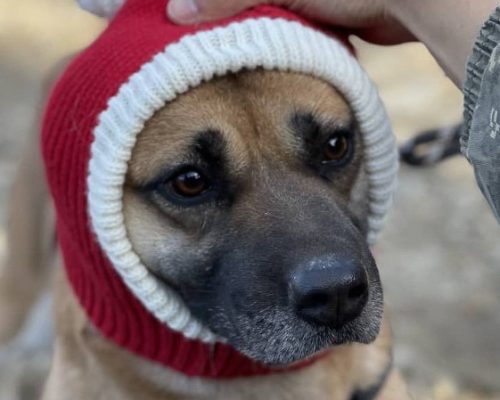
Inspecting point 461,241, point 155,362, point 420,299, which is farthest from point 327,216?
point 461,241

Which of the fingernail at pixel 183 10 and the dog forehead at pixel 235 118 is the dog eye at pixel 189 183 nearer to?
the dog forehead at pixel 235 118

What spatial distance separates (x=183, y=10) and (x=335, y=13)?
33 cm

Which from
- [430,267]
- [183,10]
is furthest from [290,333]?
[430,267]

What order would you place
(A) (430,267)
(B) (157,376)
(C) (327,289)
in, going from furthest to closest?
(A) (430,267) → (B) (157,376) → (C) (327,289)

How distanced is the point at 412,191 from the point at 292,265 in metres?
2.37

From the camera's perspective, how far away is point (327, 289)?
1.88 metres

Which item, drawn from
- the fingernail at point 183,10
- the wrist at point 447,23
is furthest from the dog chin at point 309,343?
the fingernail at point 183,10

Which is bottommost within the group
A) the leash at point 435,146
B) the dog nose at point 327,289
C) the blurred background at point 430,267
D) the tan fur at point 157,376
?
the blurred background at point 430,267

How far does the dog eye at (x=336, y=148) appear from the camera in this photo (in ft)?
7.07

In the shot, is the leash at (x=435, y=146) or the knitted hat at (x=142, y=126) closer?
the knitted hat at (x=142, y=126)

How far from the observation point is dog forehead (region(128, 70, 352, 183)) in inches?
80.3

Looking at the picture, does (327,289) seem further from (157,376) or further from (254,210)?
(157,376)

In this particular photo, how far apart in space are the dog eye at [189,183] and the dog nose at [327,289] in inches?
11.7

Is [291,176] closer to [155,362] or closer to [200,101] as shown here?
[200,101]
